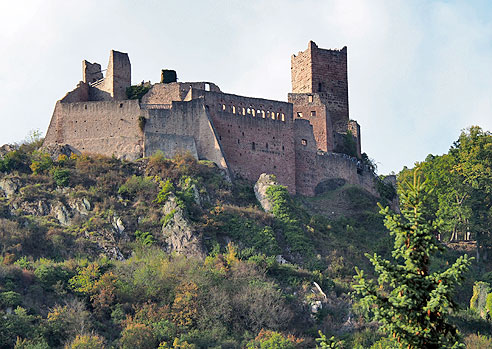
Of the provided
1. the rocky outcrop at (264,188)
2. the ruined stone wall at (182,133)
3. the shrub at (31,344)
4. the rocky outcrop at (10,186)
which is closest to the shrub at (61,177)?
the rocky outcrop at (10,186)

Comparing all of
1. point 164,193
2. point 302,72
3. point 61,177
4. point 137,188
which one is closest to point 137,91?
point 137,188

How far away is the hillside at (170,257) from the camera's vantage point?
35031 mm

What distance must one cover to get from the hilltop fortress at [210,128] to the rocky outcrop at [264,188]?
112 cm

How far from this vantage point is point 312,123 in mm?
50750

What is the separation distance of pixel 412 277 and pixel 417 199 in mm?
1144

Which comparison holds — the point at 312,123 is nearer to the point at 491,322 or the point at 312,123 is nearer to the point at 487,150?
the point at 487,150

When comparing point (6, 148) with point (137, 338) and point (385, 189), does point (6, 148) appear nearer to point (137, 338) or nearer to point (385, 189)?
Answer: point (137, 338)

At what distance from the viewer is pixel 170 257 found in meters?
39.4

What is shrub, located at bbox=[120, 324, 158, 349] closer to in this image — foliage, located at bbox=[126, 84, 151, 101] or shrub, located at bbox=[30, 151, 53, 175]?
shrub, located at bbox=[30, 151, 53, 175]

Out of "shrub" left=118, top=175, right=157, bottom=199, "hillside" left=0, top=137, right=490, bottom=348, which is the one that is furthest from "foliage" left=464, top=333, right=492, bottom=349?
"shrub" left=118, top=175, right=157, bottom=199

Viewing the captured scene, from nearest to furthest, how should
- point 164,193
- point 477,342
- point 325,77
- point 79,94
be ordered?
1. point 477,342
2. point 164,193
3. point 79,94
4. point 325,77

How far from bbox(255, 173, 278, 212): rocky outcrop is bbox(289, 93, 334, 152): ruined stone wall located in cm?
560

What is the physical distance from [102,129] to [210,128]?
5.44 meters

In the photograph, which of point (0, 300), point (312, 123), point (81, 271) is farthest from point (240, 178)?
point (0, 300)
